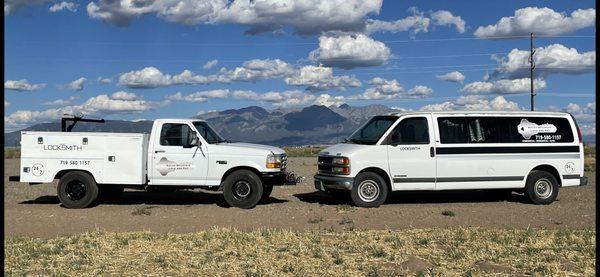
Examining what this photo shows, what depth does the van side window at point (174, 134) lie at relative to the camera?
13.5 meters

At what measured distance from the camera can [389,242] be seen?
8844 millimetres

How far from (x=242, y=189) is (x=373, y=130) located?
10.5 ft

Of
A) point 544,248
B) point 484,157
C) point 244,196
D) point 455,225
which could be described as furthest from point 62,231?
point 484,157

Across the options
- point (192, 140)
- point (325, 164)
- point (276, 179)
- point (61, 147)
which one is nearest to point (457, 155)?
point (325, 164)

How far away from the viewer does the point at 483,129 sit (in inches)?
539

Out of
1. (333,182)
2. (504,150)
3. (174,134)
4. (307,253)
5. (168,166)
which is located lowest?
(307,253)

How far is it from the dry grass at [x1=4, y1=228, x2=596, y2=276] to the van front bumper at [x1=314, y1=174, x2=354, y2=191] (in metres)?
3.37

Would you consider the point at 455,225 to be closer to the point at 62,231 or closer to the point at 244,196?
the point at 244,196

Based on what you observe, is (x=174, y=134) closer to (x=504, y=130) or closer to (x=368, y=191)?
(x=368, y=191)

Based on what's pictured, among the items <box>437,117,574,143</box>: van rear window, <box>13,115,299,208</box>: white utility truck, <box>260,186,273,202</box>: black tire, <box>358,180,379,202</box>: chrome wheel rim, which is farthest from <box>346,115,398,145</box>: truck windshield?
<box>260,186,273,202</box>: black tire

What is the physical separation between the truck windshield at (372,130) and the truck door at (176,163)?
3.38m

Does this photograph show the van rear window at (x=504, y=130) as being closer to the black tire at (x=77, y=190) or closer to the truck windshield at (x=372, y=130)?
the truck windshield at (x=372, y=130)

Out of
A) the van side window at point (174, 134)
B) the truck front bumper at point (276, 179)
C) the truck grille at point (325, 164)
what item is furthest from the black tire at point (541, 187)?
the van side window at point (174, 134)

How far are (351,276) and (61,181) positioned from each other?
28.7 feet
